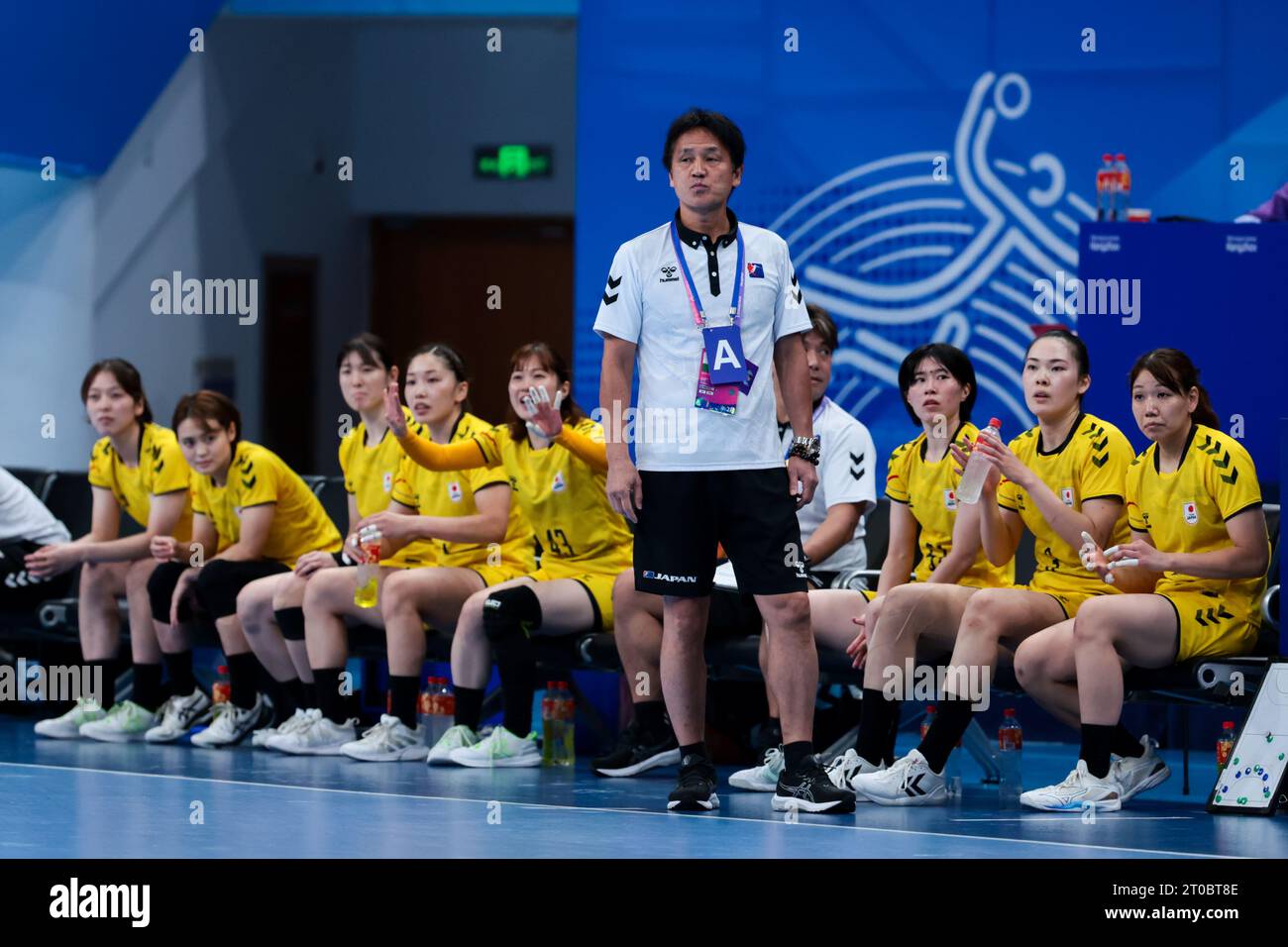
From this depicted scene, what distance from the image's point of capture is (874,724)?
509 centimetres

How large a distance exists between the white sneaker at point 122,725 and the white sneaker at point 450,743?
1.25 metres

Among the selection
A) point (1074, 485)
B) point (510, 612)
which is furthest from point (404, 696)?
point (1074, 485)

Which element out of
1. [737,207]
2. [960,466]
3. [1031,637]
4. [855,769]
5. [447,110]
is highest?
[447,110]

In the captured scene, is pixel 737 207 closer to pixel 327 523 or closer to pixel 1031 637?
pixel 327 523

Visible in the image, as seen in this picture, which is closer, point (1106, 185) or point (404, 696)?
point (404, 696)

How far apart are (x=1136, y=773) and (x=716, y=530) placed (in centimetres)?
133

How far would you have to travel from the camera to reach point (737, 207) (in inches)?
295

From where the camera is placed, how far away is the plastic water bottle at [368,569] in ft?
19.6

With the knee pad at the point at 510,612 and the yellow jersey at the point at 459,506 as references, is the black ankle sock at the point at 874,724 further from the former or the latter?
the yellow jersey at the point at 459,506

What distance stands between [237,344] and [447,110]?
184cm

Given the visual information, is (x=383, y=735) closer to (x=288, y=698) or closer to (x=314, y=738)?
(x=314, y=738)

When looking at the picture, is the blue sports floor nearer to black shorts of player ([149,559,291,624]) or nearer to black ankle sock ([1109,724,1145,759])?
black ankle sock ([1109,724,1145,759])

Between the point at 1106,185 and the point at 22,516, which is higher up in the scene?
the point at 1106,185
